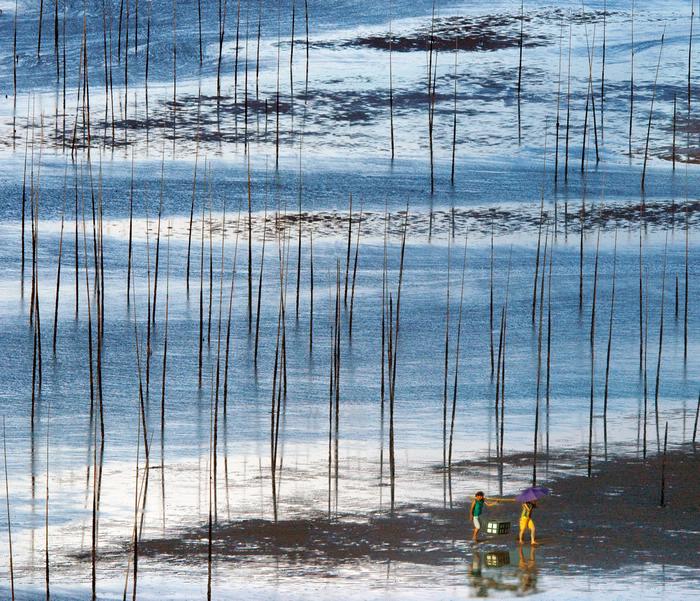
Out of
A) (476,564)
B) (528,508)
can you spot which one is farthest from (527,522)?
(476,564)

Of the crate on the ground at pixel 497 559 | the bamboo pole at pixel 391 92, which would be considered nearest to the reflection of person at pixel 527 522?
the crate on the ground at pixel 497 559

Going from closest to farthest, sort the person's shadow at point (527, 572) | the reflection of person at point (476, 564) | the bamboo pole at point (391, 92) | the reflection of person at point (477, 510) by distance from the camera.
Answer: the person's shadow at point (527, 572)
the reflection of person at point (476, 564)
the reflection of person at point (477, 510)
the bamboo pole at point (391, 92)

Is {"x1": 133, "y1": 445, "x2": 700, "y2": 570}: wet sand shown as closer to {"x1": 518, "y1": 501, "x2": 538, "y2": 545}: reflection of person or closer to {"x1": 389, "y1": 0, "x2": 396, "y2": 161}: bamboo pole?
{"x1": 518, "y1": 501, "x2": 538, "y2": 545}: reflection of person

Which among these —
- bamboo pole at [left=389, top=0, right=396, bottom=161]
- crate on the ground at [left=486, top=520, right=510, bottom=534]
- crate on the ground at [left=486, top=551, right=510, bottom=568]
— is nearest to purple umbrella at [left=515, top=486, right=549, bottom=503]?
crate on the ground at [left=486, top=520, right=510, bottom=534]

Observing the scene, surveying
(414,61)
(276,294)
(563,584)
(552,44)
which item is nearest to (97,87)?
(414,61)

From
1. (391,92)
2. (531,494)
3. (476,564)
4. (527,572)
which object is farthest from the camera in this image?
(391,92)

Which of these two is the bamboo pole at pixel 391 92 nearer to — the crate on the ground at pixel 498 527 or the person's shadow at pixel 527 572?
the crate on the ground at pixel 498 527

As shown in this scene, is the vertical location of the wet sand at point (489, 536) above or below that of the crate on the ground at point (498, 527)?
below

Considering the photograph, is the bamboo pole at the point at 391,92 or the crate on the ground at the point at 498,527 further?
the bamboo pole at the point at 391,92

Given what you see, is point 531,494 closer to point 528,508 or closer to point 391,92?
point 528,508

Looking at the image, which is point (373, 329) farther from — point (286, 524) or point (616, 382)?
point (286, 524)

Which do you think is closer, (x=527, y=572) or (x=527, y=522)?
(x=527, y=572)

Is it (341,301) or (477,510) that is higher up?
(477,510)

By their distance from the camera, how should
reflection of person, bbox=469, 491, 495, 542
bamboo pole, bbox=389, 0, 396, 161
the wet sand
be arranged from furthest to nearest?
bamboo pole, bbox=389, 0, 396, 161, reflection of person, bbox=469, 491, 495, 542, the wet sand
